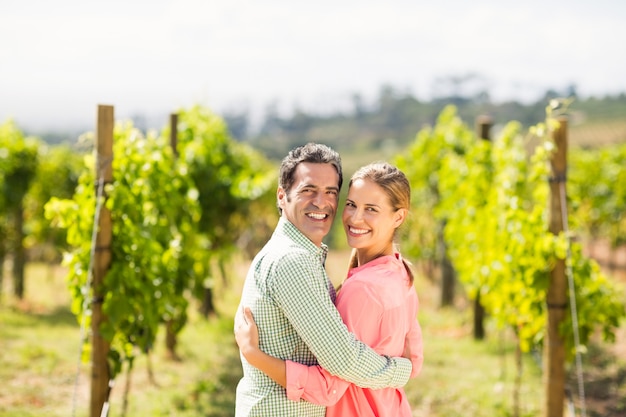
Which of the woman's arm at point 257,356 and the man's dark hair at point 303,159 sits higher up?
the man's dark hair at point 303,159

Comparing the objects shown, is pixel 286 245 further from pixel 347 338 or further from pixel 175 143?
pixel 175 143

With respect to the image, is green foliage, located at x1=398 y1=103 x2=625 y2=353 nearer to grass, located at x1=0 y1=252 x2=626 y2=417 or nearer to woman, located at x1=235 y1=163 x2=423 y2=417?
grass, located at x1=0 y1=252 x2=626 y2=417

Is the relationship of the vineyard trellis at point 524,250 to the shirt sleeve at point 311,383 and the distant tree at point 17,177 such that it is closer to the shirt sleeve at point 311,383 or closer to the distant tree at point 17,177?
the shirt sleeve at point 311,383

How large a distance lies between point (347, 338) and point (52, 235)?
11.6 meters

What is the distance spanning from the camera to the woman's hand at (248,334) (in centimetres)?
207

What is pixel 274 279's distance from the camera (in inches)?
79.5

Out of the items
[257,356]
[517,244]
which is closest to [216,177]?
[517,244]

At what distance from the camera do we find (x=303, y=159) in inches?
85.8

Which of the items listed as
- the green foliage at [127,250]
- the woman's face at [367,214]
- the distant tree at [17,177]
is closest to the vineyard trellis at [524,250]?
the woman's face at [367,214]

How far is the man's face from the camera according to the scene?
84.4 inches

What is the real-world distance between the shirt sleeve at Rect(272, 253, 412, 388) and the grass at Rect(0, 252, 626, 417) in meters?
2.92

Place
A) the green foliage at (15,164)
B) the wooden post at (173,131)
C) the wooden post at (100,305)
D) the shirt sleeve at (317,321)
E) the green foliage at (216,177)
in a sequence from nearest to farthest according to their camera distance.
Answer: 1. the shirt sleeve at (317,321)
2. the wooden post at (100,305)
3. the wooden post at (173,131)
4. the green foliage at (216,177)
5. the green foliage at (15,164)

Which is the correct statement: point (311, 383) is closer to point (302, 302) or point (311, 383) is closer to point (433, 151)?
point (302, 302)

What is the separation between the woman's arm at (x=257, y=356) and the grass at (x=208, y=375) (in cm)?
275
